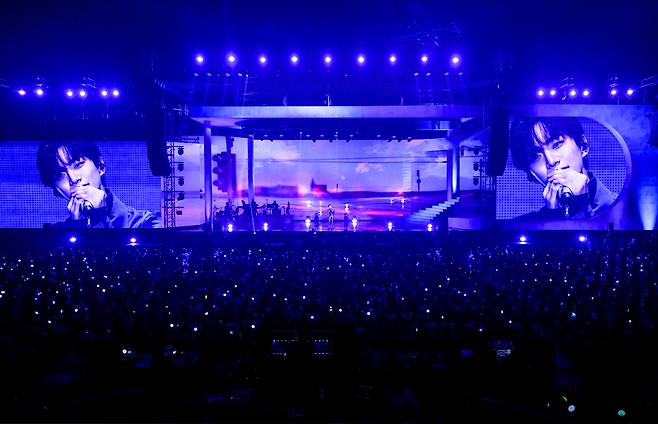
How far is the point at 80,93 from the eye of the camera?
18094 mm

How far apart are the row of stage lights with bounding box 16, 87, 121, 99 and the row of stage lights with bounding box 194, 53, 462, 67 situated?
4.30 metres

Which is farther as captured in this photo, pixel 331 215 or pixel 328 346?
pixel 331 215

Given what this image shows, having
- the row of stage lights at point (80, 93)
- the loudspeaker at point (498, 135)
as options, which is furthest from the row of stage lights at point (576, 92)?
the row of stage lights at point (80, 93)

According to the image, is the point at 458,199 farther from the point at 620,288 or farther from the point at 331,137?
the point at 620,288

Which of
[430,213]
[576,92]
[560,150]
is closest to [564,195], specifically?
[560,150]

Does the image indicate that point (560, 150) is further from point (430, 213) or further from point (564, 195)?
point (430, 213)

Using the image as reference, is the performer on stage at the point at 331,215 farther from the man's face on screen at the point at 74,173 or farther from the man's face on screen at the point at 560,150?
the man's face on screen at the point at 74,173

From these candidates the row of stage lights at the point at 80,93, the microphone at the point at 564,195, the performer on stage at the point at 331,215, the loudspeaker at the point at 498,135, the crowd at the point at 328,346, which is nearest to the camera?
the crowd at the point at 328,346

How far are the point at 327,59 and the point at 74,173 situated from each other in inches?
480

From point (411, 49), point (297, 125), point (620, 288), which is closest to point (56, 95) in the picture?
point (297, 125)

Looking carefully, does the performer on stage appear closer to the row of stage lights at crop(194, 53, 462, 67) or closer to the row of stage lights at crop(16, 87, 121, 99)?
the row of stage lights at crop(194, 53, 462, 67)

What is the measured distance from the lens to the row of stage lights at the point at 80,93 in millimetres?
18078

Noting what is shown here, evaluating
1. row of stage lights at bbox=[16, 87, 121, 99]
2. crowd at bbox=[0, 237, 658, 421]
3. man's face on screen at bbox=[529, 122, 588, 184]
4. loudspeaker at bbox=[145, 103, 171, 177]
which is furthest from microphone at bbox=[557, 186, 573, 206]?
row of stage lights at bbox=[16, 87, 121, 99]

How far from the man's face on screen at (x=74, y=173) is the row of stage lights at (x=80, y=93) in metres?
2.75
